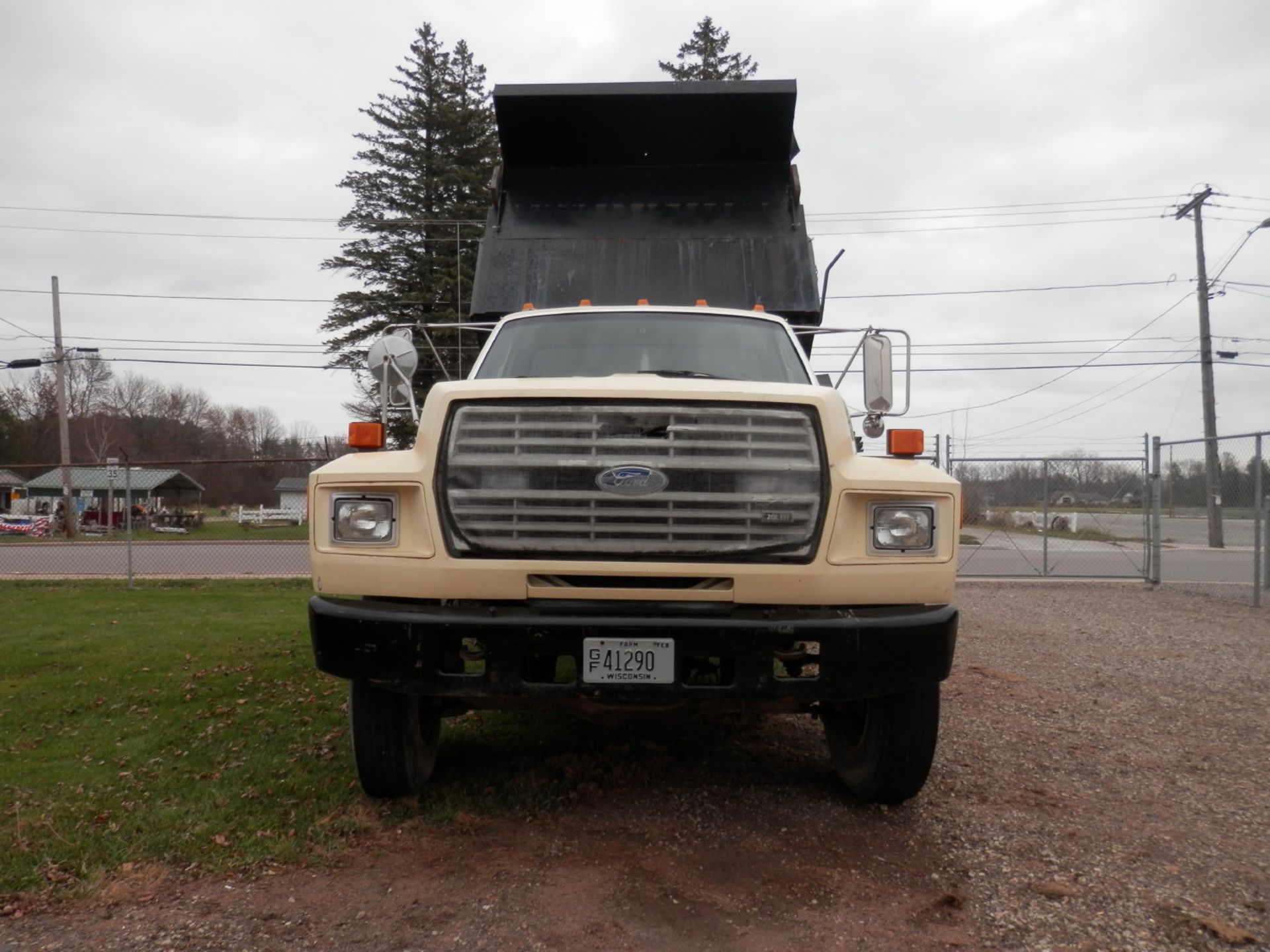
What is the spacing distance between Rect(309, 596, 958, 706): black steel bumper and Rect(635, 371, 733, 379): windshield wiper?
144 centimetres

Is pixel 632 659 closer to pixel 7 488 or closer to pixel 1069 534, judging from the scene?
pixel 1069 534

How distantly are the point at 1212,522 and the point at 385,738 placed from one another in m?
15.0

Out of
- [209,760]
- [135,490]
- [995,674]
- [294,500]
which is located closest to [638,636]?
[209,760]

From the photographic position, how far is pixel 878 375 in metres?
4.92

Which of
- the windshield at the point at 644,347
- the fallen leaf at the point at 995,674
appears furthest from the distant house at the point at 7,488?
the fallen leaf at the point at 995,674

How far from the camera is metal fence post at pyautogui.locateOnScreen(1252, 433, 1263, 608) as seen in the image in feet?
34.1

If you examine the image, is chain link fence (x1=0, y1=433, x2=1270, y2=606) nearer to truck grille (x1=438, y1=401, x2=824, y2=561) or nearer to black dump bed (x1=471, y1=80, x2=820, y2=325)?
black dump bed (x1=471, y1=80, x2=820, y2=325)

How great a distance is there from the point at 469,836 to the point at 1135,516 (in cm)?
1304

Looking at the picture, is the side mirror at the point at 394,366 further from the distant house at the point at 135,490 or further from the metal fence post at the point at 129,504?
the distant house at the point at 135,490

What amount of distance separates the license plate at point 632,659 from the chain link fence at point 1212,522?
9771 millimetres

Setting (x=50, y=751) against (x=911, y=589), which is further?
(x=50, y=751)

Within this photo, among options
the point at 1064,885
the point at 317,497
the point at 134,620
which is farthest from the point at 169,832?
the point at 134,620

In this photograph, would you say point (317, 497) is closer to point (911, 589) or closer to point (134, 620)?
point (911, 589)

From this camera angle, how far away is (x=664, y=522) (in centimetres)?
326
